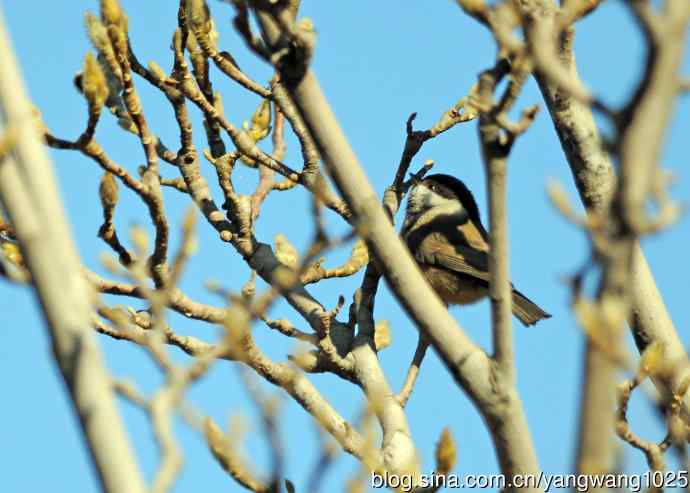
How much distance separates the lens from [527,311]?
634cm

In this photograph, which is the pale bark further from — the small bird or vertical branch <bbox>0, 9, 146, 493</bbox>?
the small bird

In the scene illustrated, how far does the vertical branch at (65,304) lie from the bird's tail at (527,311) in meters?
4.51

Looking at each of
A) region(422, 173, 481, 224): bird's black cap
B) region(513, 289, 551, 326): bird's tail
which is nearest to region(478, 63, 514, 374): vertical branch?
region(513, 289, 551, 326): bird's tail

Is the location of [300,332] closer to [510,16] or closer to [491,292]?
[491,292]

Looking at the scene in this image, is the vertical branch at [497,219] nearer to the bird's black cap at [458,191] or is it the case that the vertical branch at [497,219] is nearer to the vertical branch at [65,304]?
the vertical branch at [65,304]

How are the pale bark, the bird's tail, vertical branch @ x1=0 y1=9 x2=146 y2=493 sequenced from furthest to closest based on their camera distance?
the bird's tail → the pale bark → vertical branch @ x1=0 y1=9 x2=146 y2=493

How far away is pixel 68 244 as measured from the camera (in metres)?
1.99

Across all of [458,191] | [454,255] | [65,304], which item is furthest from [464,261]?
[65,304]

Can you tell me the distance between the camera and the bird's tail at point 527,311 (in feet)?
20.6

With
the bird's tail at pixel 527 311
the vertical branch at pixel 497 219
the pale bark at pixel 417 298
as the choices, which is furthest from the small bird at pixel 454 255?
the vertical branch at pixel 497 219

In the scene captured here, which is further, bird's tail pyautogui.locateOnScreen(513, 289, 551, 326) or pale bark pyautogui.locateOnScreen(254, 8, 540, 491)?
bird's tail pyautogui.locateOnScreen(513, 289, 551, 326)

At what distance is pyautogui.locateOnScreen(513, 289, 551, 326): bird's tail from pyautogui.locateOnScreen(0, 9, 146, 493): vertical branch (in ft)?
14.8

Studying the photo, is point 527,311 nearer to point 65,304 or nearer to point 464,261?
point 464,261

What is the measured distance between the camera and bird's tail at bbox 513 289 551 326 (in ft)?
20.6
